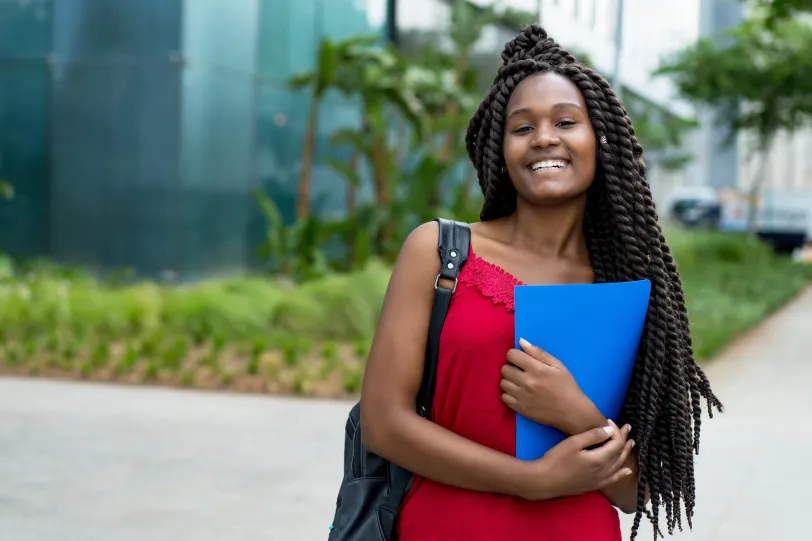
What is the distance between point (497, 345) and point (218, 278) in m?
14.4

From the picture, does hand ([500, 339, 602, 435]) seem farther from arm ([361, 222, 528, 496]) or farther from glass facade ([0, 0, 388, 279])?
glass facade ([0, 0, 388, 279])

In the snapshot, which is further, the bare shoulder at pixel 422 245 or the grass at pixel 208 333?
the grass at pixel 208 333

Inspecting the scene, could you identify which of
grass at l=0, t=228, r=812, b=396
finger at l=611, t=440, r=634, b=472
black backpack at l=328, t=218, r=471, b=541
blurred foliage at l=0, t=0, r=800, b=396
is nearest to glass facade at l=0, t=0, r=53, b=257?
blurred foliage at l=0, t=0, r=800, b=396

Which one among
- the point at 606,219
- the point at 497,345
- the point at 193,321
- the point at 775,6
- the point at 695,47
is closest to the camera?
the point at 497,345

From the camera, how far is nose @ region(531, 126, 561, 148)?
2.01m

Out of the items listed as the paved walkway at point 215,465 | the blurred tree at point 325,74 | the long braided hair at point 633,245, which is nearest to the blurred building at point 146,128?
the blurred tree at point 325,74

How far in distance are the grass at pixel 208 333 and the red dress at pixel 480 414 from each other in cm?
722

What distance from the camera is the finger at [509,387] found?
190 cm

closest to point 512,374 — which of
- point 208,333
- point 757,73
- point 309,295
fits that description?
point 208,333

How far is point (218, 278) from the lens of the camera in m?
16.1

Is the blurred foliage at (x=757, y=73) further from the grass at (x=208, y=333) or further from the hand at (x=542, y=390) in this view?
the hand at (x=542, y=390)

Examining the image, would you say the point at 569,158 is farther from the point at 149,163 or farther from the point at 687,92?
the point at 687,92

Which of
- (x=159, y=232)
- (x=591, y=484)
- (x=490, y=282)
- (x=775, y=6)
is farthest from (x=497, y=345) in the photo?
(x=159, y=232)

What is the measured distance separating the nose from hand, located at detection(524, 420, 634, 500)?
0.50m
